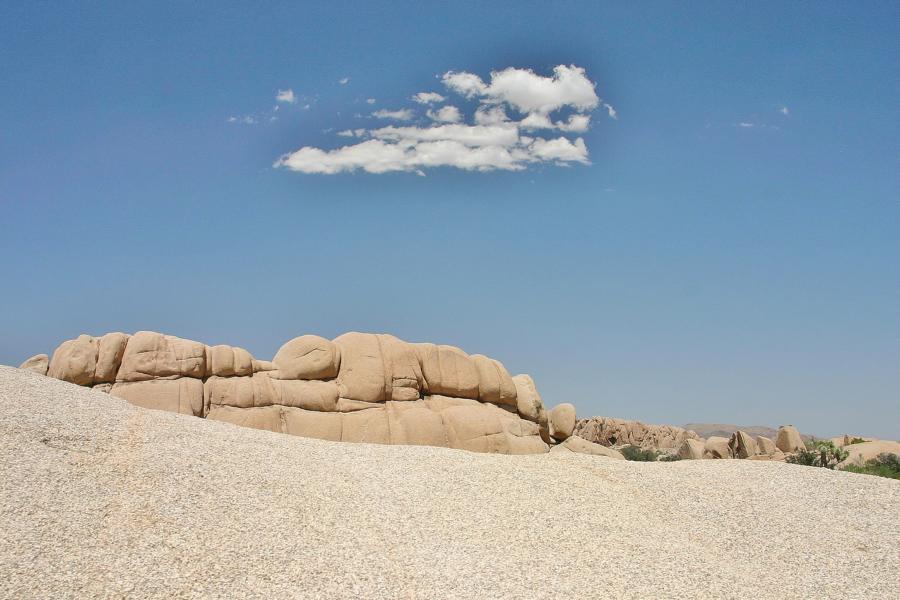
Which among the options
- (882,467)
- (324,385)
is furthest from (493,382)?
(882,467)

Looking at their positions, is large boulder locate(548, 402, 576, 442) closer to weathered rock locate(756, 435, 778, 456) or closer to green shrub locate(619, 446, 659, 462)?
green shrub locate(619, 446, 659, 462)

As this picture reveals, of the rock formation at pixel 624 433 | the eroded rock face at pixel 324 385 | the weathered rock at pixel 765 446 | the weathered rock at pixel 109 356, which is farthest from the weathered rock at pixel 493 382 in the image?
the rock formation at pixel 624 433

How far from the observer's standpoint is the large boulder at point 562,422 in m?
32.8

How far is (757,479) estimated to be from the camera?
1019 inches

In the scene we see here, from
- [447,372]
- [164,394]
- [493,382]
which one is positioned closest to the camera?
[164,394]

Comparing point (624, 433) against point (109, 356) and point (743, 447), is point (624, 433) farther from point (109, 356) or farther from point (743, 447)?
point (109, 356)

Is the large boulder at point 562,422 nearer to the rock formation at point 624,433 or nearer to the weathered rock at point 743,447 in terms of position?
the weathered rock at point 743,447

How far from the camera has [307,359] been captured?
27.5 metres

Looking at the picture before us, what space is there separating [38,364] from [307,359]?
28.2 ft

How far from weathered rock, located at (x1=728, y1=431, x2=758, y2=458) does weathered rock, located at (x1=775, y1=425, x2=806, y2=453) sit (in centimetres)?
151

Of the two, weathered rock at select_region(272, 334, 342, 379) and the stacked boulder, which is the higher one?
weathered rock at select_region(272, 334, 342, 379)

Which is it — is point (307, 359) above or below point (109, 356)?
above

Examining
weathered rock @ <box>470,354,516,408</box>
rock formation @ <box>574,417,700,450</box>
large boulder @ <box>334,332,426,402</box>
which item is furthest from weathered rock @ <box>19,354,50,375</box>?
rock formation @ <box>574,417,700,450</box>

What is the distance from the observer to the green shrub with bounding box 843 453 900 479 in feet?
114
